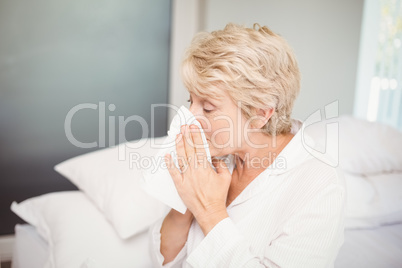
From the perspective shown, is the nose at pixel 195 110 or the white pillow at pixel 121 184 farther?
the white pillow at pixel 121 184

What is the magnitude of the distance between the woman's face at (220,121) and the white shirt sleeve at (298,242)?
0.26 m

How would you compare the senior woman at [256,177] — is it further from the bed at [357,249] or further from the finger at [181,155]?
the bed at [357,249]

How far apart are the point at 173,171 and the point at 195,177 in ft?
0.21

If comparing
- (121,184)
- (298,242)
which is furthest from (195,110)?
(121,184)

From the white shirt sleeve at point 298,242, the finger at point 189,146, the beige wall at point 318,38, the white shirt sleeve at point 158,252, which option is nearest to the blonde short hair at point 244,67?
the finger at point 189,146

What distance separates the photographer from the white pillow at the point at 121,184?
152cm

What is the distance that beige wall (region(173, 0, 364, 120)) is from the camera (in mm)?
2316

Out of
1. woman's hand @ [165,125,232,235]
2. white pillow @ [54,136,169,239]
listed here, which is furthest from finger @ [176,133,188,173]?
white pillow @ [54,136,169,239]

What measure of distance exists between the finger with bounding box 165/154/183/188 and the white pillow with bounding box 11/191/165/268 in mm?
397

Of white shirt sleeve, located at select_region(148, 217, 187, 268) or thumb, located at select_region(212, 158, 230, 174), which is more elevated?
thumb, located at select_region(212, 158, 230, 174)

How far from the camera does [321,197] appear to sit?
98 cm

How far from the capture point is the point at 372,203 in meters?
1.79

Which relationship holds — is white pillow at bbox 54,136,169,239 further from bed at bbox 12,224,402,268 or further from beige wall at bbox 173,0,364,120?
beige wall at bbox 173,0,364,120

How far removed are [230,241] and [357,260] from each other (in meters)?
0.73
